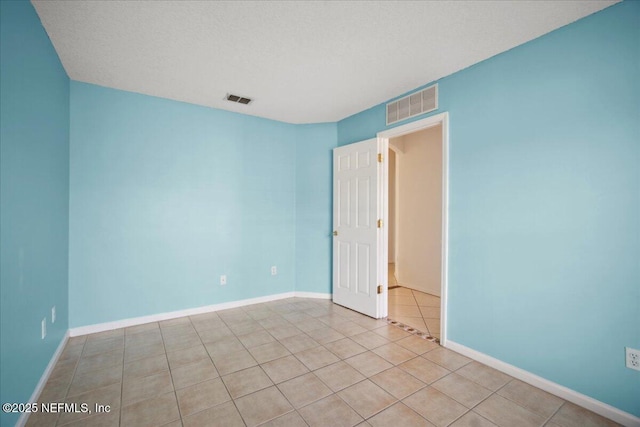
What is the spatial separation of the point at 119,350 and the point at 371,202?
2.95m

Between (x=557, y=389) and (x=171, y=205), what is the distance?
3897mm

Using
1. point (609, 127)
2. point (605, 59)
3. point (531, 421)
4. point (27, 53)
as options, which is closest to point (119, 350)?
point (27, 53)

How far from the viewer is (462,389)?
6.40ft

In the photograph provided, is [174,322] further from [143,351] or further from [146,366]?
[146,366]

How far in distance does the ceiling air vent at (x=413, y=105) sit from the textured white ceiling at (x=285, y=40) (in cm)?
10

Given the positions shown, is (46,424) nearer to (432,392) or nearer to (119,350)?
(119,350)

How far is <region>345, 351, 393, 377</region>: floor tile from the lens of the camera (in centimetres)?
218

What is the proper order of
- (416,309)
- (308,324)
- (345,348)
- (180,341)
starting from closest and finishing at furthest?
(345,348) < (180,341) < (308,324) < (416,309)

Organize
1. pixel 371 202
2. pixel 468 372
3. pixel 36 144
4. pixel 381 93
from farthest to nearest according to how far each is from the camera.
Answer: pixel 371 202 → pixel 381 93 → pixel 468 372 → pixel 36 144

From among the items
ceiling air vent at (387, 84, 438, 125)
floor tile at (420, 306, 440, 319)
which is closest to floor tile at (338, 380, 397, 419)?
floor tile at (420, 306, 440, 319)

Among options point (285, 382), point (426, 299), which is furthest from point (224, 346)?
point (426, 299)

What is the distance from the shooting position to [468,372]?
2170mm

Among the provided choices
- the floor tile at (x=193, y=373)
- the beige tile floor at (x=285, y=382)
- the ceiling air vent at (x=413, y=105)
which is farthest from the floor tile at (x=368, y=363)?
the ceiling air vent at (x=413, y=105)

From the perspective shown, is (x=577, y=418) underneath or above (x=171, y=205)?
underneath
